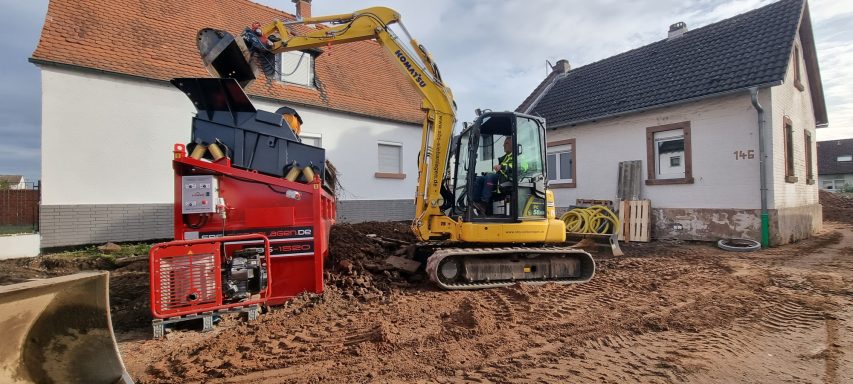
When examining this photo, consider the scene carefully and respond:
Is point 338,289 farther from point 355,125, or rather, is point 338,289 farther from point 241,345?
point 355,125

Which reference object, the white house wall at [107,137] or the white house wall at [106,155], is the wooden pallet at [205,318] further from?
the white house wall at [107,137]

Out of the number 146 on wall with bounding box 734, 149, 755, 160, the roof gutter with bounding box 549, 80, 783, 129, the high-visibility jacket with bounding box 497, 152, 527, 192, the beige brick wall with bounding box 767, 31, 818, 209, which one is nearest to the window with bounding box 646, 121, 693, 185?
the roof gutter with bounding box 549, 80, 783, 129

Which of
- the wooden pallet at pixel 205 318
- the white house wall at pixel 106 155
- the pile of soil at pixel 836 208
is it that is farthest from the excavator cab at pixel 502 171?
the pile of soil at pixel 836 208

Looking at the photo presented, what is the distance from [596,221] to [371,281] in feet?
21.6

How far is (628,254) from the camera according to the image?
9.06 m

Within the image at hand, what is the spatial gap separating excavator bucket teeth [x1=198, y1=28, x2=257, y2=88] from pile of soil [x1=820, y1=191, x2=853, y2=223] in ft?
74.5

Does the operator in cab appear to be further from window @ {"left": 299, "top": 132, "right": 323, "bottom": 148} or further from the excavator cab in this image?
window @ {"left": 299, "top": 132, "right": 323, "bottom": 148}

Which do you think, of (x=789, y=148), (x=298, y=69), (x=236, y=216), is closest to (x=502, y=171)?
(x=236, y=216)

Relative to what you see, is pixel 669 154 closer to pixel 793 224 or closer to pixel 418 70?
pixel 793 224

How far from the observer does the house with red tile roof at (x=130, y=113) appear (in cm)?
839

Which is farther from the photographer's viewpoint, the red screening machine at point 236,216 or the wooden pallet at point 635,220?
the wooden pallet at point 635,220

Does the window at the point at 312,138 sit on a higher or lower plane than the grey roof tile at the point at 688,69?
lower

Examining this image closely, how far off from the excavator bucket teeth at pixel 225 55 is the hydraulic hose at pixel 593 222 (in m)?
7.62

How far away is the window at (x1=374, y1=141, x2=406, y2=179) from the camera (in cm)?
1346
